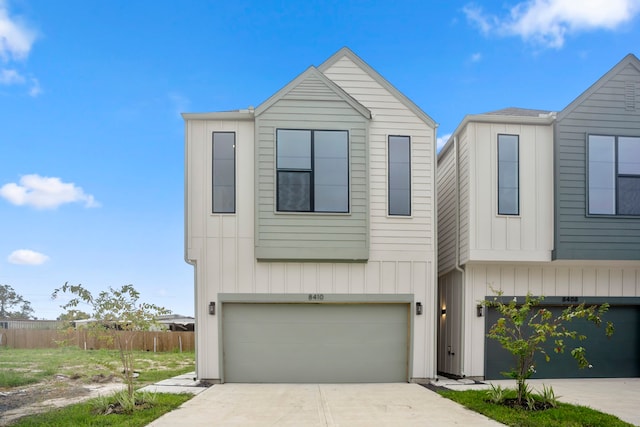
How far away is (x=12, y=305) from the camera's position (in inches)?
1001

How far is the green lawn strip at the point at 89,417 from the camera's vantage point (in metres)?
5.31

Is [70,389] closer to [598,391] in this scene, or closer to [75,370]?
[75,370]

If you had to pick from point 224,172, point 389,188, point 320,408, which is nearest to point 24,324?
point 224,172

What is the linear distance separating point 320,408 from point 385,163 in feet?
16.1

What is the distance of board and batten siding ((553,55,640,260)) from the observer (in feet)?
27.8

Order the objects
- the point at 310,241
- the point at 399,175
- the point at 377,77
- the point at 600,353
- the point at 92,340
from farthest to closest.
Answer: the point at 92,340 < the point at 600,353 < the point at 377,77 < the point at 399,175 < the point at 310,241

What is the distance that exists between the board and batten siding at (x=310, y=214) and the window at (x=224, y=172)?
1.94 ft

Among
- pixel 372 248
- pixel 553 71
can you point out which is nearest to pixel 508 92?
pixel 553 71

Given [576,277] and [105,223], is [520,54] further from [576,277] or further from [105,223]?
[105,223]

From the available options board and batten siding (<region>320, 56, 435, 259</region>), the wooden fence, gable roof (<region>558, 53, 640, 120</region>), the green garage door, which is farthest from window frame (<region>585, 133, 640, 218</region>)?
the wooden fence

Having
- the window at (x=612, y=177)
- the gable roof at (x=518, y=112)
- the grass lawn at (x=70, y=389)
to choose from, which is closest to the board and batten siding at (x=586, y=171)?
the window at (x=612, y=177)

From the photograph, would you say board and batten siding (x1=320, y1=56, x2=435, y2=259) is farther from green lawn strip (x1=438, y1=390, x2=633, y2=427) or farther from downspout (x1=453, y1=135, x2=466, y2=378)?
green lawn strip (x1=438, y1=390, x2=633, y2=427)

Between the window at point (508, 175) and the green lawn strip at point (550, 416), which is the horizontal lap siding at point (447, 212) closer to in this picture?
the window at point (508, 175)

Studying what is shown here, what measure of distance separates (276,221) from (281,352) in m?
2.74
